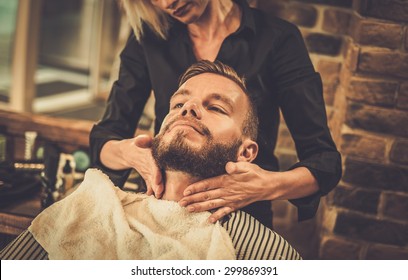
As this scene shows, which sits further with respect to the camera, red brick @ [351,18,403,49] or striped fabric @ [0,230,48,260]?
red brick @ [351,18,403,49]

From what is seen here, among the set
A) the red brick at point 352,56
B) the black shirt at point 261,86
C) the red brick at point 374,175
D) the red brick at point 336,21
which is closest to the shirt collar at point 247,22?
the black shirt at point 261,86

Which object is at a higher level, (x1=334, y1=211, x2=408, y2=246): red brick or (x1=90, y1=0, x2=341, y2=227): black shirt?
(x1=90, y1=0, x2=341, y2=227): black shirt

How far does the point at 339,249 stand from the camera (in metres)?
1.94

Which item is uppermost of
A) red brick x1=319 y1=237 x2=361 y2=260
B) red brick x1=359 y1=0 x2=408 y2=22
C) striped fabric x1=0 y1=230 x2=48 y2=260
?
red brick x1=359 y1=0 x2=408 y2=22

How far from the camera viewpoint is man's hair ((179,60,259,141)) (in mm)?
1478

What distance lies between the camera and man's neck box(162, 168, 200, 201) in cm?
141

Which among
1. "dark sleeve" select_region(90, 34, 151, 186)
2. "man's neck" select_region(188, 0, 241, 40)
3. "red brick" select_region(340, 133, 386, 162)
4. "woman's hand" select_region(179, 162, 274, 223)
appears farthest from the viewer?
"red brick" select_region(340, 133, 386, 162)

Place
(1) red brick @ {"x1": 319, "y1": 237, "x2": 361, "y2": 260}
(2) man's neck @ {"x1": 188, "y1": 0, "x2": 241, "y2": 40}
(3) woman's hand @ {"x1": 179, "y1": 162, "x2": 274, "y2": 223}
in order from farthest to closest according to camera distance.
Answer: (1) red brick @ {"x1": 319, "y1": 237, "x2": 361, "y2": 260} → (2) man's neck @ {"x1": 188, "y1": 0, "x2": 241, "y2": 40} → (3) woman's hand @ {"x1": 179, "y1": 162, "x2": 274, "y2": 223}

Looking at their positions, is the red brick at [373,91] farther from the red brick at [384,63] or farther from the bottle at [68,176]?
the bottle at [68,176]

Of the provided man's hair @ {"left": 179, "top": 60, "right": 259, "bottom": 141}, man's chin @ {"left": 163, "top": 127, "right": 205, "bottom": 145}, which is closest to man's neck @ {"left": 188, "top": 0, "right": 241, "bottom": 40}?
man's hair @ {"left": 179, "top": 60, "right": 259, "bottom": 141}

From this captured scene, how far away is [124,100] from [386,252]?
44.1 inches

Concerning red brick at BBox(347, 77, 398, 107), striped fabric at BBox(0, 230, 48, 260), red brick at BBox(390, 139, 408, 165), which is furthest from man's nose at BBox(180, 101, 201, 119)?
red brick at BBox(390, 139, 408, 165)

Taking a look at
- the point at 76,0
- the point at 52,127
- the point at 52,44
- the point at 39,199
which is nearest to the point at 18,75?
the point at 52,127

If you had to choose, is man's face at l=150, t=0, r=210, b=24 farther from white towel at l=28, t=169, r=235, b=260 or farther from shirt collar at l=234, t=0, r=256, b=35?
white towel at l=28, t=169, r=235, b=260
